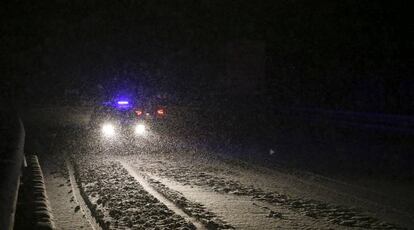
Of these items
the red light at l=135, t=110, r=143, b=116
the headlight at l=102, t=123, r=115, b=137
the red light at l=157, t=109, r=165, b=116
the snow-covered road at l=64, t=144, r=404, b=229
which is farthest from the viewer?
the red light at l=157, t=109, r=165, b=116

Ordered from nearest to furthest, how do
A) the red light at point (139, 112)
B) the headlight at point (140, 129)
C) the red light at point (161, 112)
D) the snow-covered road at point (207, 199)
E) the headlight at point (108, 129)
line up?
the snow-covered road at point (207, 199)
the headlight at point (108, 129)
the headlight at point (140, 129)
the red light at point (139, 112)
the red light at point (161, 112)

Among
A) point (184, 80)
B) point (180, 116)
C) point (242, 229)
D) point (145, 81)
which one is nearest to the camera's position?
point (242, 229)

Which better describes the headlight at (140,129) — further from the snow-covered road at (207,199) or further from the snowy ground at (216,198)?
the snow-covered road at (207,199)

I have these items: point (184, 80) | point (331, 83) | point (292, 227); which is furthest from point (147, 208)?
point (184, 80)

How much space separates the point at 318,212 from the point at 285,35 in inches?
1360

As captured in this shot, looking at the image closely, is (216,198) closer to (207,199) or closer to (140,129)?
(207,199)

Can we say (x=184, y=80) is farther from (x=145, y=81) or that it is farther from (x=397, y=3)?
(x=397, y=3)

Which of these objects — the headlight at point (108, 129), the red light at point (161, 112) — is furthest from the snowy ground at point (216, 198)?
the red light at point (161, 112)

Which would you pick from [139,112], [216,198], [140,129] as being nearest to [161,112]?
[139,112]

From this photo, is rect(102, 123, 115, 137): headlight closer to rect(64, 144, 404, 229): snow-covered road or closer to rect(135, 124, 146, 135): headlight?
rect(135, 124, 146, 135): headlight

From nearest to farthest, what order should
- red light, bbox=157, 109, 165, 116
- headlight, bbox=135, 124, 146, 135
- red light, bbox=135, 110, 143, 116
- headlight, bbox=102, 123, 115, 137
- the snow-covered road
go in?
the snow-covered road, headlight, bbox=102, 123, 115, 137, headlight, bbox=135, 124, 146, 135, red light, bbox=135, 110, 143, 116, red light, bbox=157, 109, 165, 116

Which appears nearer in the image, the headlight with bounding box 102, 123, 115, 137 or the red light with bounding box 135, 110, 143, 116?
the headlight with bounding box 102, 123, 115, 137

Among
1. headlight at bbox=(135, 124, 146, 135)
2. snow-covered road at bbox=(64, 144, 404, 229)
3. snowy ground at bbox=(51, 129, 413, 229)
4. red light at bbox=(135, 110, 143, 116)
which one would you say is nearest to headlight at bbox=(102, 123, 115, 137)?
headlight at bbox=(135, 124, 146, 135)

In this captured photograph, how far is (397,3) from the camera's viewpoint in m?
30.3
